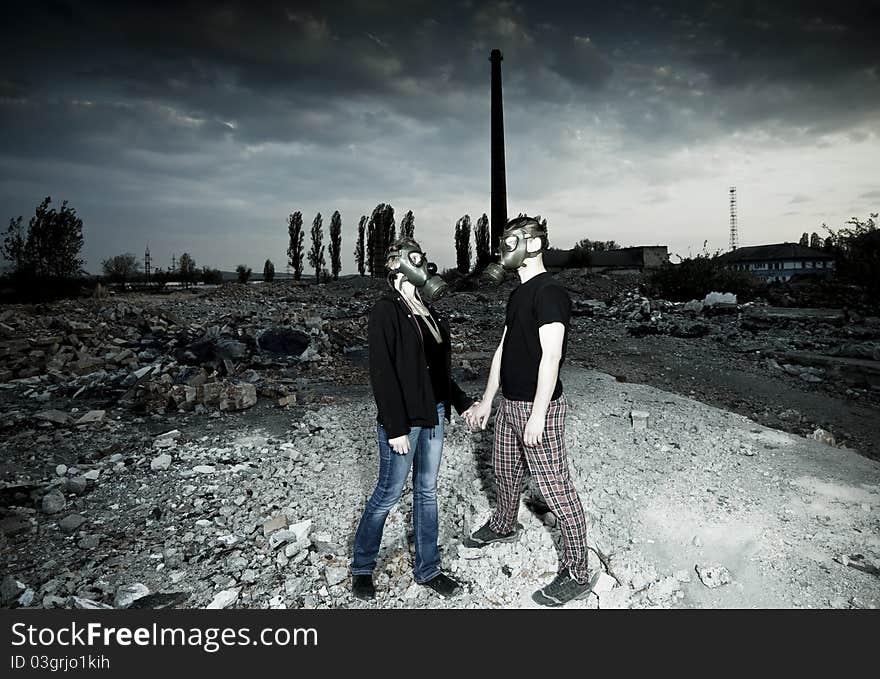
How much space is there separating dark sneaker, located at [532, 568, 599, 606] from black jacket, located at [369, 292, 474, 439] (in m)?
1.09

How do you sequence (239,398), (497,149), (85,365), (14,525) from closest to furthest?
(14,525) < (239,398) < (85,365) < (497,149)

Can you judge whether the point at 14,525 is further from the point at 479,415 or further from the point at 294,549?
the point at 479,415

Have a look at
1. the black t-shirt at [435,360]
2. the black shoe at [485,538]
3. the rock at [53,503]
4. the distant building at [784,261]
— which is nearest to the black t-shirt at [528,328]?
the black t-shirt at [435,360]

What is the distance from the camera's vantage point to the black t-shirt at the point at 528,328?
2.41m

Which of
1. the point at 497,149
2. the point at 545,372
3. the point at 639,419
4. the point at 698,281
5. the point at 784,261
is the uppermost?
the point at 497,149

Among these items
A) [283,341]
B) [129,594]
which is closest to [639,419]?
[129,594]

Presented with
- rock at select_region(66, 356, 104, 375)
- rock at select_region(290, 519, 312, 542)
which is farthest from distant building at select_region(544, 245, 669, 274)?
rock at select_region(290, 519, 312, 542)

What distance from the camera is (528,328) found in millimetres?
2537

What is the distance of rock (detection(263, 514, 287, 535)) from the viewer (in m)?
3.50

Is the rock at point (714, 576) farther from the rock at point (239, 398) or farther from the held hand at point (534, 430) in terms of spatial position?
the rock at point (239, 398)

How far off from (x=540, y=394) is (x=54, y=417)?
6348 mm

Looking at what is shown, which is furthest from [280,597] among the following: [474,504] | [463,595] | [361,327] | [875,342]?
[875,342]

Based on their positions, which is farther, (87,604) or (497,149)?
(497,149)

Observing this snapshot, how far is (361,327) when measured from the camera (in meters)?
12.6
